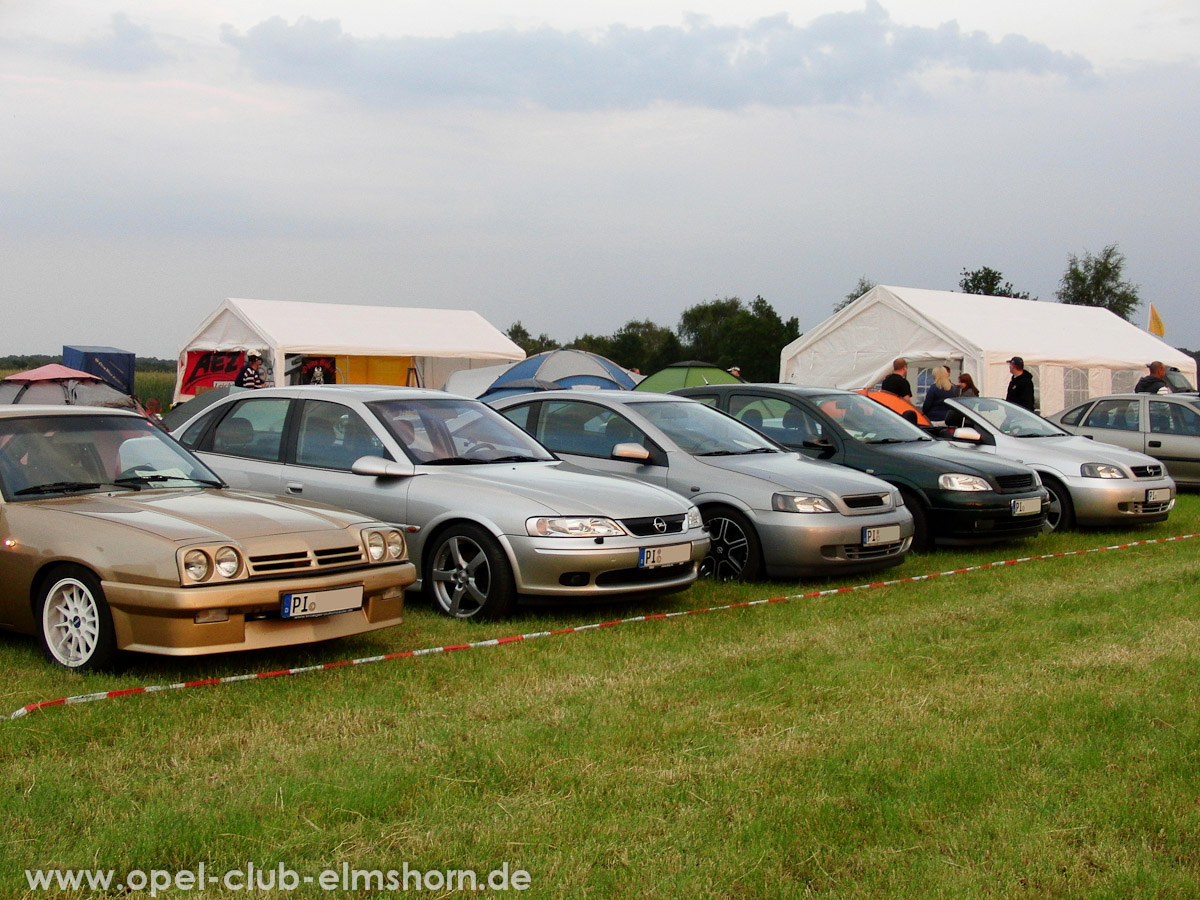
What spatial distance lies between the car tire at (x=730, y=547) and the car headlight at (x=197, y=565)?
162 inches

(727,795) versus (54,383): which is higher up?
(54,383)

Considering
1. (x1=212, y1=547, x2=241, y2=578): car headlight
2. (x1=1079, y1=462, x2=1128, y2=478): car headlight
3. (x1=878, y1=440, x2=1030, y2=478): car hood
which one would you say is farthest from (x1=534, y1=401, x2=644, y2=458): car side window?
(x1=1079, y1=462, x2=1128, y2=478): car headlight

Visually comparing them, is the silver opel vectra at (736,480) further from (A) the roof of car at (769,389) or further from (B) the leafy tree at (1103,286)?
(B) the leafy tree at (1103,286)

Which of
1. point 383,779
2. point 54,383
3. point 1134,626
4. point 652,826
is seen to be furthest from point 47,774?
point 54,383

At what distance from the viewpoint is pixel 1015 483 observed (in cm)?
1066

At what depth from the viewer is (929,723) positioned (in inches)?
191

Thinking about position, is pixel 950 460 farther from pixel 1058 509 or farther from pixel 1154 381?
pixel 1154 381

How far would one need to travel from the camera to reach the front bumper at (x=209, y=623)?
530 centimetres

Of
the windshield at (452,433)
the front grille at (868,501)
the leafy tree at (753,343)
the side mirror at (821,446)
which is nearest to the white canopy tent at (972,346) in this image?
the side mirror at (821,446)

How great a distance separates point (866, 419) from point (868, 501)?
2.37m

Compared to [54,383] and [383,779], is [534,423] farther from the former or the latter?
[54,383]

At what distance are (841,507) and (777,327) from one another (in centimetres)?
8549

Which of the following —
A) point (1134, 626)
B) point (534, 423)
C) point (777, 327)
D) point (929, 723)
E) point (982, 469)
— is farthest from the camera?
point (777, 327)

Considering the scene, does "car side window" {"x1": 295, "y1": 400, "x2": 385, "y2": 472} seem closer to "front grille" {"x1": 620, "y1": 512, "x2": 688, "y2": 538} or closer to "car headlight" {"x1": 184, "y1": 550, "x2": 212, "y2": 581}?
"front grille" {"x1": 620, "y1": 512, "x2": 688, "y2": 538}
